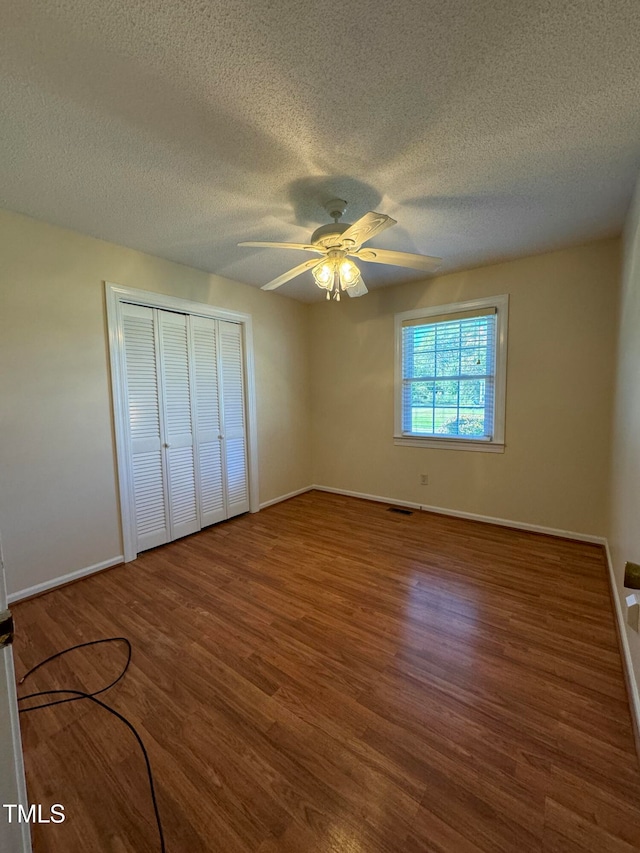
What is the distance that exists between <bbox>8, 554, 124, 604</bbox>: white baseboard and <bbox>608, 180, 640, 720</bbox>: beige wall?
327cm

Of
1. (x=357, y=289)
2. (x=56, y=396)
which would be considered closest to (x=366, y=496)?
(x=357, y=289)

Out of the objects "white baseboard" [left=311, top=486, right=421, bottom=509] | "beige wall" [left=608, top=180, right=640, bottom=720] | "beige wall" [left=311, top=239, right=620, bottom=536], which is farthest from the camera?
"white baseboard" [left=311, top=486, right=421, bottom=509]

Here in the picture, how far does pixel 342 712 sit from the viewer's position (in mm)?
1430

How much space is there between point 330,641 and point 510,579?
143 centimetres

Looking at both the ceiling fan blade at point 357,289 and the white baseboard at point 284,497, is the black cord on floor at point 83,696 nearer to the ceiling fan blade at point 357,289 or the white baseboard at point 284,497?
the white baseboard at point 284,497

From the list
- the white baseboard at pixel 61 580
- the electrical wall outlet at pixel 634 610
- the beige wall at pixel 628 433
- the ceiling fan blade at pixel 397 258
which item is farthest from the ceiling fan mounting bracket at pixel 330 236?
the white baseboard at pixel 61 580

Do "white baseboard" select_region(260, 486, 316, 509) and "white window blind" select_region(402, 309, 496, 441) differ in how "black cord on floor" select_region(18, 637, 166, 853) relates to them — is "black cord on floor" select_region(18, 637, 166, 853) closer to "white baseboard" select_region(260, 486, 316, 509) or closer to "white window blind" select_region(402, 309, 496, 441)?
"white baseboard" select_region(260, 486, 316, 509)

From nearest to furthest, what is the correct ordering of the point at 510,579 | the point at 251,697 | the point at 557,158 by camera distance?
the point at 251,697 < the point at 557,158 < the point at 510,579

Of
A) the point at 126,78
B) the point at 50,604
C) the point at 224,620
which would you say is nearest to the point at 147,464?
the point at 50,604

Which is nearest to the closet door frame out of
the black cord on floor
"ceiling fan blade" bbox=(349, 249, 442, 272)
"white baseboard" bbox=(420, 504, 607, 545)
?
the black cord on floor

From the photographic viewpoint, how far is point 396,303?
3.77 metres

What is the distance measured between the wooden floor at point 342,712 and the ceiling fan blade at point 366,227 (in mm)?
2201

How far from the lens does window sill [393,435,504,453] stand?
329 cm

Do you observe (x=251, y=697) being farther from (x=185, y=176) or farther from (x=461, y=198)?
(x=461, y=198)
